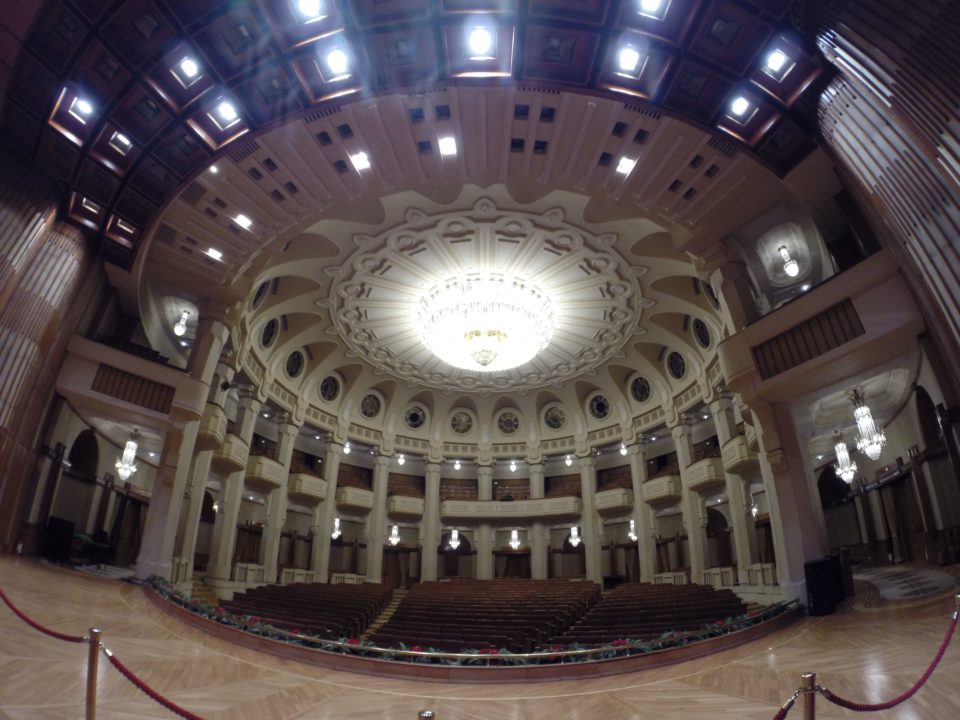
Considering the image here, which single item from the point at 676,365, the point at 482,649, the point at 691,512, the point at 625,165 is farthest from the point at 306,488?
the point at 625,165

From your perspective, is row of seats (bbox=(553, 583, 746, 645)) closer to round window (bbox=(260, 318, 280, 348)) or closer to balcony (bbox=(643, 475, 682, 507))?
balcony (bbox=(643, 475, 682, 507))

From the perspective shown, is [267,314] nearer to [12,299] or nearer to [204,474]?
[204,474]

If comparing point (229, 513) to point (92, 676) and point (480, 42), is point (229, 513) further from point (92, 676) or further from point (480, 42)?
point (480, 42)

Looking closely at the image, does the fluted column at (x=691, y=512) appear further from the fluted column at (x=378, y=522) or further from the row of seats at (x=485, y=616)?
the fluted column at (x=378, y=522)

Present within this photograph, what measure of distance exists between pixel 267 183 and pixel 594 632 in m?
9.78

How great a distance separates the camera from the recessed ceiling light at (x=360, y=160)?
8.80 m

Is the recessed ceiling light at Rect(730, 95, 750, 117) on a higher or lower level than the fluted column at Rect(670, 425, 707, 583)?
higher

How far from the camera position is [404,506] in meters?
20.7

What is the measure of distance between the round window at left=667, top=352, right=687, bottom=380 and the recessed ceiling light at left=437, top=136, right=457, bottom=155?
461 inches

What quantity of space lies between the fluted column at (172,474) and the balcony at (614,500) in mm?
14363

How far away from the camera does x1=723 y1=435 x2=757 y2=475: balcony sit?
13742 millimetres

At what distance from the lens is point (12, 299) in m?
7.70

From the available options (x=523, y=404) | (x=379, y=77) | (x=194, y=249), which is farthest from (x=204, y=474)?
(x=523, y=404)

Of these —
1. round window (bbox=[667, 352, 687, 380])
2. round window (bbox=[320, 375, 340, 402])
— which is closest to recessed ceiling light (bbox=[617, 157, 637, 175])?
round window (bbox=[667, 352, 687, 380])
